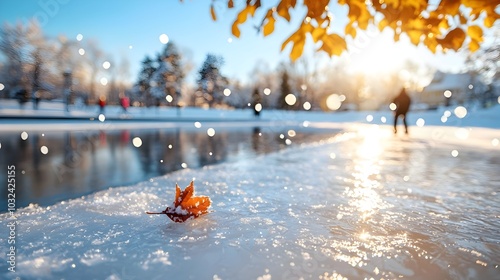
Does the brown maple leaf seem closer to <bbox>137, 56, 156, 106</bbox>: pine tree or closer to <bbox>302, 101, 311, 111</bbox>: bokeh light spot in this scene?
<bbox>137, 56, 156, 106</bbox>: pine tree

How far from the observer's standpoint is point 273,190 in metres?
3.39

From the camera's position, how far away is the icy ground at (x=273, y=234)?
1.59 meters

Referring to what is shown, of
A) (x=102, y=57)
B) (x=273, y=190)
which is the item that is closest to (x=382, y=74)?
(x=102, y=57)

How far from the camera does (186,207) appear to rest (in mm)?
2346

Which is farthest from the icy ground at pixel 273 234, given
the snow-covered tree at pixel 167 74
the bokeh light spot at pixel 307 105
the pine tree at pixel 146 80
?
the bokeh light spot at pixel 307 105

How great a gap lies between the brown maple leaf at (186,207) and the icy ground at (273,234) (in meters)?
0.07

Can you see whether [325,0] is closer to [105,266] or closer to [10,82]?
[105,266]

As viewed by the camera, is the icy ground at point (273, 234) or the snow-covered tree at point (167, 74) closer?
the icy ground at point (273, 234)

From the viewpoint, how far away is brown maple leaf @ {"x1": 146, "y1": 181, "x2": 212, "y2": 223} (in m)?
2.28

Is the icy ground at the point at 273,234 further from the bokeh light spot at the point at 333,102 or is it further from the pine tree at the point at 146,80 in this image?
the bokeh light spot at the point at 333,102

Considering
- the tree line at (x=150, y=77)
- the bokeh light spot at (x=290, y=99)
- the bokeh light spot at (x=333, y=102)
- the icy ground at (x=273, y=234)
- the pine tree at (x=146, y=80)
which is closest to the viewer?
the icy ground at (x=273, y=234)

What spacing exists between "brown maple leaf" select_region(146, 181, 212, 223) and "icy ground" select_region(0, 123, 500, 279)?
72 mm

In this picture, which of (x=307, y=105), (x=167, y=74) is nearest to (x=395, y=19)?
(x=167, y=74)

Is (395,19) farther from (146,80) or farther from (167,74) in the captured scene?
(146,80)
